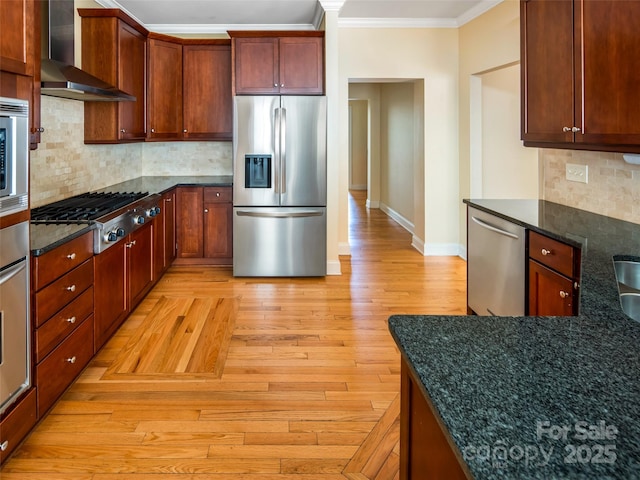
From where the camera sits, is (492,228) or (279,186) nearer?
(492,228)

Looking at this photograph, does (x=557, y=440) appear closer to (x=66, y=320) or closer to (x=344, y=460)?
(x=344, y=460)

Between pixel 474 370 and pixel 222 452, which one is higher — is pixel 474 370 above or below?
above

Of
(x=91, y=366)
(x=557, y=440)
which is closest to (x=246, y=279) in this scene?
(x=91, y=366)

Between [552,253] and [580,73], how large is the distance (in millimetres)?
887

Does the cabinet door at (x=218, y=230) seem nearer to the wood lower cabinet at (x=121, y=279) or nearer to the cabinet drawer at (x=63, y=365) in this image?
the wood lower cabinet at (x=121, y=279)

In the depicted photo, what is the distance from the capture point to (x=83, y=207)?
368 cm

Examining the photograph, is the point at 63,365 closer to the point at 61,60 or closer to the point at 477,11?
the point at 61,60

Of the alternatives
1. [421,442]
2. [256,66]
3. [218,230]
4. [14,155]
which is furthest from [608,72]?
[218,230]

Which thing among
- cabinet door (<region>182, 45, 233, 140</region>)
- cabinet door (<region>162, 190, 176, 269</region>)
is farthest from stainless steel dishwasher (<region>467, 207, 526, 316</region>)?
cabinet door (<region>182, 45, 233, 140</region>)

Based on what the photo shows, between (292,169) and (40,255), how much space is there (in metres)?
3.11

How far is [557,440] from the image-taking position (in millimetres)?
768

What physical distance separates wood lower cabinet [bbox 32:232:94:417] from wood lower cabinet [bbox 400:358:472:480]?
1760 mm

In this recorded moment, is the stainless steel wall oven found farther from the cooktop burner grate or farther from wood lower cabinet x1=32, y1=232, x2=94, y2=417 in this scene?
the cooktop burner grate

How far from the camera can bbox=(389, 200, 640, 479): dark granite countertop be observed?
73 centimetres
